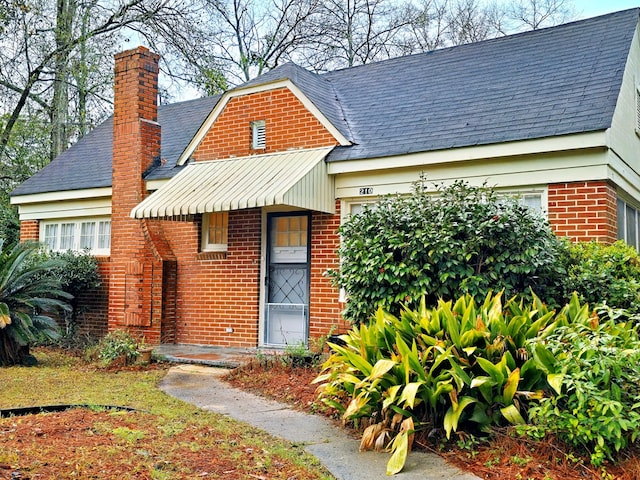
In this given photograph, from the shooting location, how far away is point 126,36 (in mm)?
21188

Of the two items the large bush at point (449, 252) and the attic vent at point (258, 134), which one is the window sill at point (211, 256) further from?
the large bush at point (449, 252)

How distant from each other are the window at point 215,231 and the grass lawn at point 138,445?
15.0 ft

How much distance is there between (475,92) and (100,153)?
9.07 m

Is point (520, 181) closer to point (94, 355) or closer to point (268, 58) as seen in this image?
point (94, 355)

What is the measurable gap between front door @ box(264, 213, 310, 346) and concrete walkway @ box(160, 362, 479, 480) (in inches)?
81.2

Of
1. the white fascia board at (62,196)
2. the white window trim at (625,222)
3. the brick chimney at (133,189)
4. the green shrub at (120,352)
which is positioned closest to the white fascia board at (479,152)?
the white window trim at (625,222)

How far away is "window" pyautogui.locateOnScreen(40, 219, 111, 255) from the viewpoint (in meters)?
13.3

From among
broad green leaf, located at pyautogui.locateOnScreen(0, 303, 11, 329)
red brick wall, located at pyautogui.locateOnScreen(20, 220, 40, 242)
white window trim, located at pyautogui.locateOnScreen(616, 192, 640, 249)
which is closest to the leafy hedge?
white window trim, located at pyautogui.locateOnScreen(616, 192, 640, 249)

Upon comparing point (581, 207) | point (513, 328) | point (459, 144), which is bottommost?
point (513, 328)

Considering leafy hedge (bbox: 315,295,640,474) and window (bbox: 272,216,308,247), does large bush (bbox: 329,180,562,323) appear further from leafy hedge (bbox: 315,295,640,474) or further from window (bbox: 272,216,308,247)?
window (bbox: 272,216,308,247)

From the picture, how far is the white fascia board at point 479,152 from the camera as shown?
7.92m

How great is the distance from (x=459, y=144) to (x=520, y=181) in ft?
3.30

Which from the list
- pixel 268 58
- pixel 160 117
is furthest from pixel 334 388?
pixel 268 58

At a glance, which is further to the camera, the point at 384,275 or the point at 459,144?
the point at 459,144
